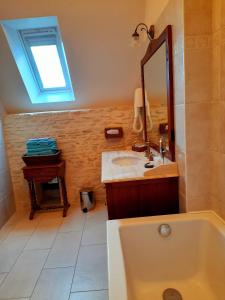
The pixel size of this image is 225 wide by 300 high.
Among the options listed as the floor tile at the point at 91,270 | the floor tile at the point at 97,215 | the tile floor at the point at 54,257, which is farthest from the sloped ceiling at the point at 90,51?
the floor tile at the point at 91,270

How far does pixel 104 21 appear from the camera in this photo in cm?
233

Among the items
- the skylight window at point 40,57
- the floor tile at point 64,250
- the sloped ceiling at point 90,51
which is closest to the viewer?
the floor tile at point 64,250

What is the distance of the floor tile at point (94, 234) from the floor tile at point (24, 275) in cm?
45

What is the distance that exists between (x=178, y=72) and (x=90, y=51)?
1402 millimetres

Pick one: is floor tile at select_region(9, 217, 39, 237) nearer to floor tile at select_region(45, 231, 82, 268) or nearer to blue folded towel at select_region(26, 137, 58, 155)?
floor tile at select_region(45, 231, 82, 268)

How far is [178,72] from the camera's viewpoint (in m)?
1.56

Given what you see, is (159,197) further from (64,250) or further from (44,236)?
(44,236)

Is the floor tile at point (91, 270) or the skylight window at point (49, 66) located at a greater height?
the skylight window at point (49, 66)

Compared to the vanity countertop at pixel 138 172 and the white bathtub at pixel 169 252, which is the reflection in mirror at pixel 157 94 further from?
the white bathtub at pixel 169 252

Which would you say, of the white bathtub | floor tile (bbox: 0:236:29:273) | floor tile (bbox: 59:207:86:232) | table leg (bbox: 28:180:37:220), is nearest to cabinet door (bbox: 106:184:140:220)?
the white bathtub

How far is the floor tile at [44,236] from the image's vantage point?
2.39 metres

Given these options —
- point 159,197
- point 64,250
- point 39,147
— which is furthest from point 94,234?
point 39,147

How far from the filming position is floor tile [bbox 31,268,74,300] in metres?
1.71

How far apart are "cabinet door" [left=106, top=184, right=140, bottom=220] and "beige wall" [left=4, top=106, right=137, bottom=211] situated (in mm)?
1404
